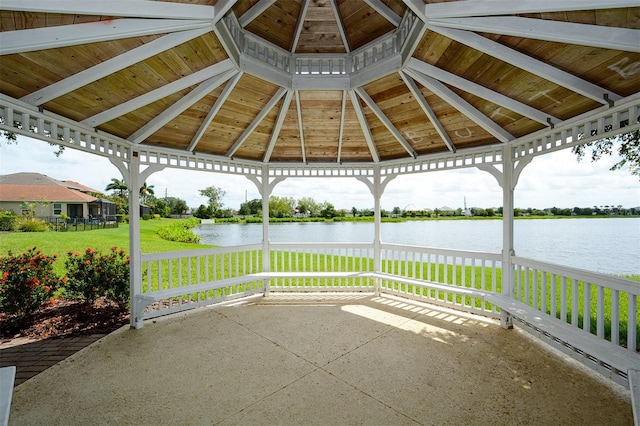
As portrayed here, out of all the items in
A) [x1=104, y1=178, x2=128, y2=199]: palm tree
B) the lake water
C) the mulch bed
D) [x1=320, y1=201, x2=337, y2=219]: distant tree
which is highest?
[x1=104, y1=178, x2=128, y2=199]: palm tree

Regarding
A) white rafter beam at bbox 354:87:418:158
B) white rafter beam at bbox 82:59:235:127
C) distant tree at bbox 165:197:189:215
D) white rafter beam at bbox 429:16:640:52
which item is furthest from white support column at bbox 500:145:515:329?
distant tree at bbox 165:197:189:215

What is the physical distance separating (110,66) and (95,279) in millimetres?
3649

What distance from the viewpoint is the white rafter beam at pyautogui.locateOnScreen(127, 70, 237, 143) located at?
3336 millimetres

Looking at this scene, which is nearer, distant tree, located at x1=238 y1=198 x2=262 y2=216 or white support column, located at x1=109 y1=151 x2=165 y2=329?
white support column, located at x1=109 y1=151 x2=165 y2=329

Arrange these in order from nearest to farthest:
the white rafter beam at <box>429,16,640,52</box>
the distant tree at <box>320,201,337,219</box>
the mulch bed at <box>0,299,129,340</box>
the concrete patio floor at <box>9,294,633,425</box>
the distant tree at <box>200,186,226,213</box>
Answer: the white rafter beam at <box>429,16,640,52</box> → the concrete patio floor at <box>9,294,633,425</box> → the mulch bed at <box>0,299,129,340</box> → the distant tree at <box>320,201,337,219</box> → the distant tree at <box>200,186,226,213</box>

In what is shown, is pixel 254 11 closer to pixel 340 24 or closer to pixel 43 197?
pixel 340 24

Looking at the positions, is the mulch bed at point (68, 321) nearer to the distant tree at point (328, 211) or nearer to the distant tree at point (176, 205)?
the distant tree at point (328, 211)

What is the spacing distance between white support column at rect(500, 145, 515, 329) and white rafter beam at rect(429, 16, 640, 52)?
7.71 ft

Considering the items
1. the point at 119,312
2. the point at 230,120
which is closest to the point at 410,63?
the point at 230,120

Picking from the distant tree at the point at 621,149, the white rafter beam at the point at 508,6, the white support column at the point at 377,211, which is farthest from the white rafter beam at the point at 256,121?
the distant tree at the point at 621,149

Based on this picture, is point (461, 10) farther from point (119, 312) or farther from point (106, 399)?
point (119, 312)

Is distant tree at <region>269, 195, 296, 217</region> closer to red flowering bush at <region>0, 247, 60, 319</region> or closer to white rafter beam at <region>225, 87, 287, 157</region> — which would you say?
white rafter beam at <region>225, 87, 287, 157</region>

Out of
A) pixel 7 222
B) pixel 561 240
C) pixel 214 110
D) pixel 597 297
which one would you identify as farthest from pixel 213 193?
pixel 597 297

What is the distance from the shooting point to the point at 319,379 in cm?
271
